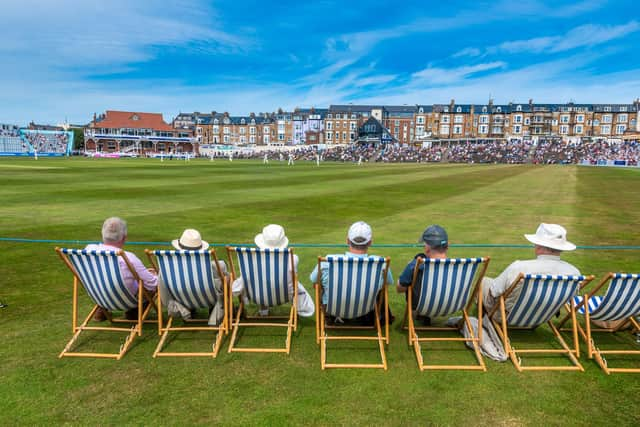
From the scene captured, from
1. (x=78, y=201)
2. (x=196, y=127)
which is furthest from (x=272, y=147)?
(x=78, y=201)

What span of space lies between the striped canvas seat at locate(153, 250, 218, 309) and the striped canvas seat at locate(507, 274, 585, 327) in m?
3.28

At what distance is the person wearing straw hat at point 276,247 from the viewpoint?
500cm

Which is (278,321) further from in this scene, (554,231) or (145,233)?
(145,233)

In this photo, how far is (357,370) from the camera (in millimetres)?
4402

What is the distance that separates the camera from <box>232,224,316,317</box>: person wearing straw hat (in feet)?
16.4

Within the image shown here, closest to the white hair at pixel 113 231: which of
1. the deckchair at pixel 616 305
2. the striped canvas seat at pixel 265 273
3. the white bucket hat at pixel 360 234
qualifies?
the striped canvas seat at pixel 265 273

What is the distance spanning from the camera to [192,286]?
4738 mm

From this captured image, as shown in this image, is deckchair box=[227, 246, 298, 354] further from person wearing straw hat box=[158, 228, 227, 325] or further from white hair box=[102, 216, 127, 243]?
white hair box=[102, 216, 127, 243]

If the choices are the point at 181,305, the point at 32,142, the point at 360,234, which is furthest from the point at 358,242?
the point at 32,142

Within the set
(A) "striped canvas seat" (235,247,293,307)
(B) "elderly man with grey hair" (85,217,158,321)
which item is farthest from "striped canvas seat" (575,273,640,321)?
(B) "elderly man with grey hair" (85,217,158,321)

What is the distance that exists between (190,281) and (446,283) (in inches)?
108

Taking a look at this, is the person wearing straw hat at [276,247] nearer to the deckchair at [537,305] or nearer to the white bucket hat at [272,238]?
the white bucket hat at [272,238]

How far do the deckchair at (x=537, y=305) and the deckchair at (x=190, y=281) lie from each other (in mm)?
3093

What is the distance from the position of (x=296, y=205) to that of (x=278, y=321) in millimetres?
10577
